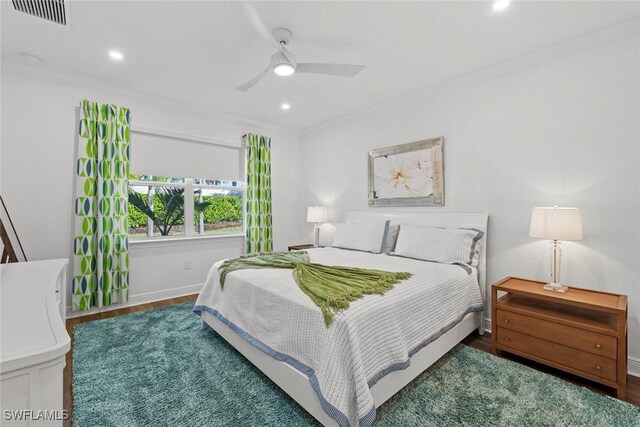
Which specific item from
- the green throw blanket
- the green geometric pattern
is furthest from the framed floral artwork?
the green geometric pattern

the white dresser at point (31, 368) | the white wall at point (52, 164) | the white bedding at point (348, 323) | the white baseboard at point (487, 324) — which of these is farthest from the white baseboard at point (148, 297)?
the white baseboard at point (487, 324)

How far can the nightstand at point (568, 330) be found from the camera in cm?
186

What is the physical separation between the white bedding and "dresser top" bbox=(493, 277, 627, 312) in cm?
35

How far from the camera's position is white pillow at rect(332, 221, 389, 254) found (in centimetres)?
346

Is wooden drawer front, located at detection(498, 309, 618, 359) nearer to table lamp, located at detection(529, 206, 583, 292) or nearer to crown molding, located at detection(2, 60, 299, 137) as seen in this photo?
table lamp, located at detection(529, 206, 583, 292)

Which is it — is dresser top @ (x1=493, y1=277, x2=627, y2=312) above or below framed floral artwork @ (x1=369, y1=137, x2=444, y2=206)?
below

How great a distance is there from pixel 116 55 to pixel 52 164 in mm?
1401

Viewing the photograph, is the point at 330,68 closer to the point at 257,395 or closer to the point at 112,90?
the point at 257,395

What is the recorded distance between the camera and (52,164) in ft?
10.1

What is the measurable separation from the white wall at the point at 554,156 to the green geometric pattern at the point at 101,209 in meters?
3.50

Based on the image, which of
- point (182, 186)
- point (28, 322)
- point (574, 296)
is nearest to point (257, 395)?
point (28, 322)

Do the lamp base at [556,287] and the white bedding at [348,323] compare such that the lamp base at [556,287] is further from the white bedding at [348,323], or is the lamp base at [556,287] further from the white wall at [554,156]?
the white bedding at [348,323]

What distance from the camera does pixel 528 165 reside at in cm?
270

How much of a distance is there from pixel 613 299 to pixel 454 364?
1208 mm
